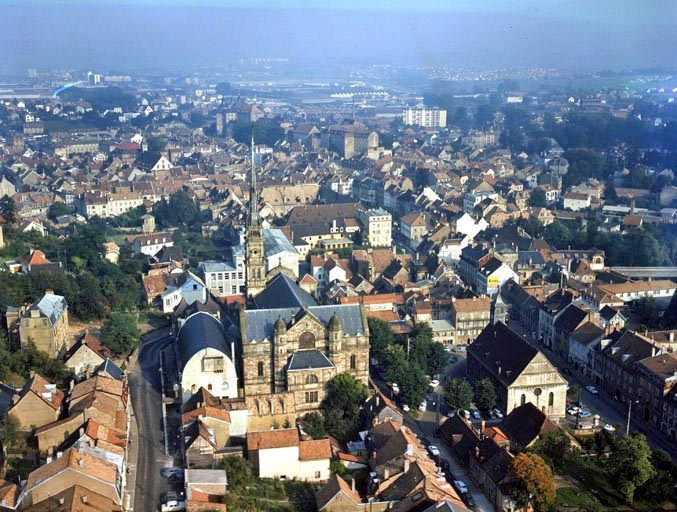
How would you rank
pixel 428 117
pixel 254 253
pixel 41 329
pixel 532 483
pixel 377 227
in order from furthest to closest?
pixel 428 117, pixel 377 227, pixel 254 253, pixel 41 329, pixel 532 483

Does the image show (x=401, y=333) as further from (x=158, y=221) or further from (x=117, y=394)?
(x=158, y=221)

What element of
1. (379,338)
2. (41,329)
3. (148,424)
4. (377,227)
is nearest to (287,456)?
(148,424)

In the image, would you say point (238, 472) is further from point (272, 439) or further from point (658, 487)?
point (658, 487)

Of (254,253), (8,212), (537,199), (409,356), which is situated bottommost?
(409,356)

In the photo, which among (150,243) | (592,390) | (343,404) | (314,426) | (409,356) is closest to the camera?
(314,426)

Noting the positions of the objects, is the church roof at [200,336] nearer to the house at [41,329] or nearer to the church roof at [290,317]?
the church roof at [290,317]

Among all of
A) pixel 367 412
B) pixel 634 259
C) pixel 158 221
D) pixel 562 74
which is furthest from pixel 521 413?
pixel 562 74
